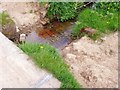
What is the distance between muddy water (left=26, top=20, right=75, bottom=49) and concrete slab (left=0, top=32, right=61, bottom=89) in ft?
3.43

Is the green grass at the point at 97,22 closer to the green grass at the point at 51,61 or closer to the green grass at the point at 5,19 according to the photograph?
the green grass at the point at 51,61

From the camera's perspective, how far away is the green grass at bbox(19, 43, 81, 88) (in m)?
5.32

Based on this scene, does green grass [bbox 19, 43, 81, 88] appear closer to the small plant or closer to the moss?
the moss

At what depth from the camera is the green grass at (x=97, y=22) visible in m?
6.72

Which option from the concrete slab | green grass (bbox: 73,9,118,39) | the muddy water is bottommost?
the muddy water

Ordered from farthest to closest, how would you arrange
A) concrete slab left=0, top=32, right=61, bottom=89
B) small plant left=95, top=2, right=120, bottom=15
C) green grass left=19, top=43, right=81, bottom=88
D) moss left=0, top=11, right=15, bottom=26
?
1. small plant left=95, top=2, right=120, bottom=15
2. moss left=0, top=11, right=15, bottom=26
3. green grass left=19, top=43, right=81, bottom=88
4. concrete slab left=0, top=32, right=61, bottom=89

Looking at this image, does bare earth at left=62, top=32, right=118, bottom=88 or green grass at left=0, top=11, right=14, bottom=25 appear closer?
bare earth at left=62, top=32, right=118, bottom=88

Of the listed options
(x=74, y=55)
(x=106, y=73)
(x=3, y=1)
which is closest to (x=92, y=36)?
(x=74, y=55)

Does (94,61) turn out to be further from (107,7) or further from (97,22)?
(107,7)

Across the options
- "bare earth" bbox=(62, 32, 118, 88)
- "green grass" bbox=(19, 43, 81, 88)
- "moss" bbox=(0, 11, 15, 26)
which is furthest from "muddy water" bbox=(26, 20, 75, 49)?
"green grass" bbox=(19, 43, 81, 88)

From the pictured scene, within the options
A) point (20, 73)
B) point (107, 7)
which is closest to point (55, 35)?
point (107, 7)

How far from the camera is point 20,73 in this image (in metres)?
5.32

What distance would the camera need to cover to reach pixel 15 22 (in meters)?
6.83

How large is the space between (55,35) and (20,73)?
1758 mm
